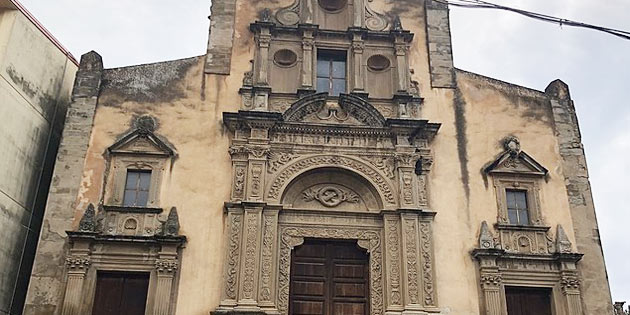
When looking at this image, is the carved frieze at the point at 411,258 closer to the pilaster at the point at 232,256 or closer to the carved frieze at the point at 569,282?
the carved frieze at the point at 569,282

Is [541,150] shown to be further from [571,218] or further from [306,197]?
[306,197]

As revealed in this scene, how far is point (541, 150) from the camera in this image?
679 inches

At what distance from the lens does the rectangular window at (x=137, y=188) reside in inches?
625

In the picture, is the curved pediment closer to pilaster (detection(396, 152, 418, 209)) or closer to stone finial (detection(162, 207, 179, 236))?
pilaster (detection(396, 152, 418, 209))

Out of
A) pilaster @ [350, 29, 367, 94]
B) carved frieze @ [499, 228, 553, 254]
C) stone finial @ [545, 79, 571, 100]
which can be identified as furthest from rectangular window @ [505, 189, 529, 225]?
pilaster @ [350, 29, 367, 94]

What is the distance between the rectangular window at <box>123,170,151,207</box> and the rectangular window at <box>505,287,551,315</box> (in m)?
8.62

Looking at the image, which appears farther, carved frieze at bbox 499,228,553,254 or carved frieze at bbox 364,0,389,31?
carved frieze at bbox 364,0,389,31

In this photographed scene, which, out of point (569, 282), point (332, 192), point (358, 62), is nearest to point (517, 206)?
point (569, 282)

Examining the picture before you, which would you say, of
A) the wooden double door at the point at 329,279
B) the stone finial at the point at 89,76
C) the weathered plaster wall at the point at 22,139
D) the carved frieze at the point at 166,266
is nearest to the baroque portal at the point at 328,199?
the wooden double door at the point at 329,279

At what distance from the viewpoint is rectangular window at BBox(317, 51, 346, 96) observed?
17.9 m

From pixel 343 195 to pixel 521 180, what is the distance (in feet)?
14.3

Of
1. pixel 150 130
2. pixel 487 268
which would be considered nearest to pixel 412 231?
pixel 487 268

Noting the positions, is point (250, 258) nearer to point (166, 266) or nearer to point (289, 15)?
point (166, 266)

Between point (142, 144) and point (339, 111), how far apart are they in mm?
4862
